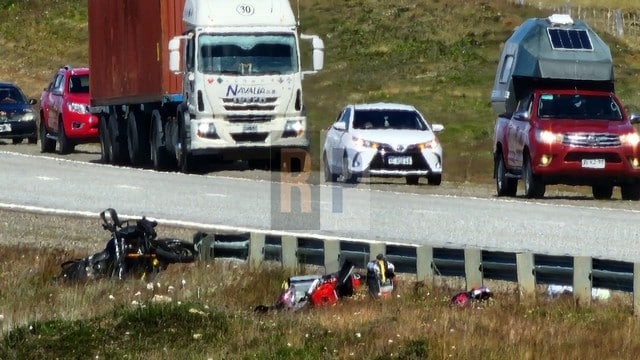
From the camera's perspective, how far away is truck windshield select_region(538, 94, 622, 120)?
2648cm

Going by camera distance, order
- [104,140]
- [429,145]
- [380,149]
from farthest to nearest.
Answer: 1. [104,140]
2. [429,145]
3. [380,149]

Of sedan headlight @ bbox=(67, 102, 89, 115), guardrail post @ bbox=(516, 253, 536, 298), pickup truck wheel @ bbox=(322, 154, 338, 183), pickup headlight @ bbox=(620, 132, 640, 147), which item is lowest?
sedan headlight @ bbox=(67, 102, 89, 115)

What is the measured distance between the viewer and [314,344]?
11438 millimetres

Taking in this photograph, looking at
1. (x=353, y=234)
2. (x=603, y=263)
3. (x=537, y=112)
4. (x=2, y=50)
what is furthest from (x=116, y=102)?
(x=2, y=50)

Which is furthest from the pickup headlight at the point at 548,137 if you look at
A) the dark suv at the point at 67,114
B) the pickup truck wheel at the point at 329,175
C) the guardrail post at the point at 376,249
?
the dark suv at the point at 67,114

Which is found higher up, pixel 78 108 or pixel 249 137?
pixel 249 137

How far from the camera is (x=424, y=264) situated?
1500cm

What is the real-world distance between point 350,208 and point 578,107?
4.77 metres

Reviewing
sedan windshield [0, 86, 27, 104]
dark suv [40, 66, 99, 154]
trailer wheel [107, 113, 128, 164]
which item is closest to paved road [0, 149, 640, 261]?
trailer wheel [107, 113, 128, 164]

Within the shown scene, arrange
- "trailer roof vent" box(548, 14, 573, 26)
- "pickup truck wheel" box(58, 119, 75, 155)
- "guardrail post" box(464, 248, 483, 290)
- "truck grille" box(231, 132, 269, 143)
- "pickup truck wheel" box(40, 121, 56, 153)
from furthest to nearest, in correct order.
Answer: "pickup truck wheel" box(40, 121, 56, 153), "pickup truck wheel" box(58, 119, 75, 155), "trailer roof vent" box(548, 14, 573, 26), "truck grille" box(231, 132, 269, 143), "guardrail post" box(464, 248, 483, 290)

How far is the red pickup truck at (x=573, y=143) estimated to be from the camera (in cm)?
2566

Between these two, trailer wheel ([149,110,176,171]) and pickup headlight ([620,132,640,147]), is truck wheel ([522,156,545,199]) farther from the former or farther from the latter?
trailer wheel ([149,110,176,171])

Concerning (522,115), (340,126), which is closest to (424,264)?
(522,115)

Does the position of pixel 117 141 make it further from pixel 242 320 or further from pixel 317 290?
pixel 242 320
